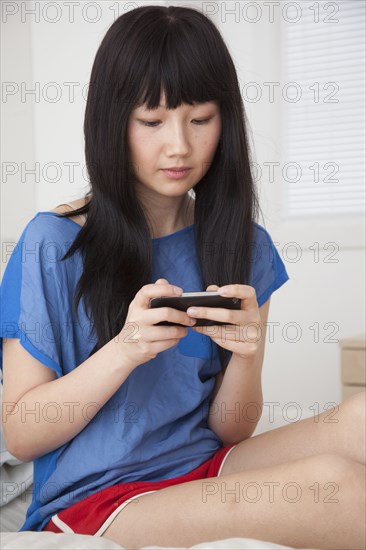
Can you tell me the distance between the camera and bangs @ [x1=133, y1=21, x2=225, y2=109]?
1.15 metres

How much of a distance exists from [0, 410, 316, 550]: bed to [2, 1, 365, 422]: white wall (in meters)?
1.10

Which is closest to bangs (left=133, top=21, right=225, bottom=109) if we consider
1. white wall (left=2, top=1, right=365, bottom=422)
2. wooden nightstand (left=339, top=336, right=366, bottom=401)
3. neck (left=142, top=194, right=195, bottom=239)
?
neck (left=142, top=194, right=195, bottom=239)

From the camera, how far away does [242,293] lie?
3.46 ft

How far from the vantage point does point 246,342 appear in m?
1.11

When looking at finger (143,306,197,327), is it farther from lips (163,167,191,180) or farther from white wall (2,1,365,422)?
white wall (2,1,365,422)

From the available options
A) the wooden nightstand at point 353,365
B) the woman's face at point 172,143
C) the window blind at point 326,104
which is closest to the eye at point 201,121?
the woman's face at point 172,143

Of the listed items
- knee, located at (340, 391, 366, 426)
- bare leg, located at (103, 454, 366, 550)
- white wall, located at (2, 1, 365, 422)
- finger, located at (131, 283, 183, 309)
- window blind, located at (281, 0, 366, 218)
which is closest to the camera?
bare leg, located at (103, 454, 366, 550)

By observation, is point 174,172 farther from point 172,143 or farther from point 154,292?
point 154,292

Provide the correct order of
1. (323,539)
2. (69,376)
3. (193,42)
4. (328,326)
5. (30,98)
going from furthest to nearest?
(328,326) → (30,98) → (193,42) → (69,376) → (323,539)

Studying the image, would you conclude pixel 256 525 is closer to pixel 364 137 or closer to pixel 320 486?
pixel 320 486

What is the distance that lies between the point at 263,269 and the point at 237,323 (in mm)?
326

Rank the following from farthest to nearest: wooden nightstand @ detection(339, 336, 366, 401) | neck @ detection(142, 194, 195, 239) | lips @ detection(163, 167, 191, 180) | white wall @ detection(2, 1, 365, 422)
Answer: white wall @ detection(2, 1, 365, 422) < wooden nightstand @ detection(339, 336, 366, 401) < neck @ detection(142, 194, 195, 239) < lips @ detection(163, 167, 191, 180)

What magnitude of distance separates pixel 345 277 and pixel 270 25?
1154 millimetres

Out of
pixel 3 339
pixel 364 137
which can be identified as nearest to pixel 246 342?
pixel 3 339
